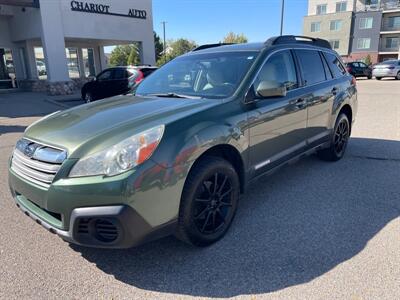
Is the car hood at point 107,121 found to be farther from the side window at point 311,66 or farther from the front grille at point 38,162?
the side window at point 311,66

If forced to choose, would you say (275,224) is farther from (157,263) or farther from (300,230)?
(157,263)

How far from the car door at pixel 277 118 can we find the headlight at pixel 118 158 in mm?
1259

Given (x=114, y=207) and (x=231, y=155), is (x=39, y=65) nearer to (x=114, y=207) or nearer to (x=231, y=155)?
(x=231, y=155)

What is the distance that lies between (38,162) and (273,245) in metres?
2.15

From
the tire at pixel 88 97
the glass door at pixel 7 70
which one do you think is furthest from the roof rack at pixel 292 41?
the glass door at pixel 7 70

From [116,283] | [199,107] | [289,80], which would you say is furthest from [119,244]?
[289,80]

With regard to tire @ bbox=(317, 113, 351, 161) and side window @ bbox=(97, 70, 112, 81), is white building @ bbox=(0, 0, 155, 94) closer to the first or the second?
side window @ bbox=(97, 70, 112, 81)

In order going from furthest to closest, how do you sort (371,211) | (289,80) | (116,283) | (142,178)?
(289,80), (371,211), (116,283), (142,178)

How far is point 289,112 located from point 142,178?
2214 mm

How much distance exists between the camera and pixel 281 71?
3.87 meters

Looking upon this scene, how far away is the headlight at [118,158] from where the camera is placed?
233 centimetres

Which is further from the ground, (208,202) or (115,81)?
(115,81)

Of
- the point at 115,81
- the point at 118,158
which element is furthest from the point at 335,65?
the point at 115,81

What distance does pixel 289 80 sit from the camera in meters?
3.97
